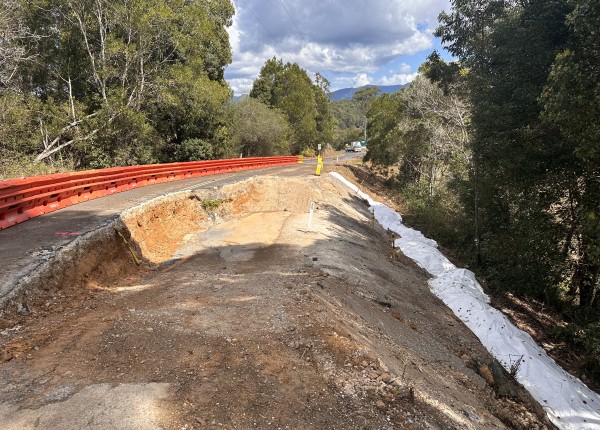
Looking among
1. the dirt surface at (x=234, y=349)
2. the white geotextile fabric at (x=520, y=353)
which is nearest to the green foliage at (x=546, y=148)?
the white geotextile fabric at (x=520, y=353)

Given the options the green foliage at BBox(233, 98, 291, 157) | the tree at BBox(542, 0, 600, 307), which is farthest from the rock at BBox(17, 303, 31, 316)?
the green foliage at BBox(233, 98, 291, 157)

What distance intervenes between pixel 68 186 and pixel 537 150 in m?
14.2

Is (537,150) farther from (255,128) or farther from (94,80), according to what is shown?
(255,128)

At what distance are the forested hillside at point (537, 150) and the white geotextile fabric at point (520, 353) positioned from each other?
1.51 meters

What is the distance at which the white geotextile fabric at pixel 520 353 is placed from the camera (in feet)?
22.0

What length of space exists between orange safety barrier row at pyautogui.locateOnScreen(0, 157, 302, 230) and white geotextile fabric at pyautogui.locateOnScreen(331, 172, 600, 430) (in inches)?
440

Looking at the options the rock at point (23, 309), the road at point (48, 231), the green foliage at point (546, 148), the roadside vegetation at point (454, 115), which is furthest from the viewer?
the roadside vegetation at point (454, 115)

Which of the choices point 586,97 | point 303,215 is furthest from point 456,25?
point 303,215

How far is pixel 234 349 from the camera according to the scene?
14.9ft

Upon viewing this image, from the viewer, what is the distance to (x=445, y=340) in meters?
7.84

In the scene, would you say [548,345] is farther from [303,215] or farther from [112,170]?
[112,170]

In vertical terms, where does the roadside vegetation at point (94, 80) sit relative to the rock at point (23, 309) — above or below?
above

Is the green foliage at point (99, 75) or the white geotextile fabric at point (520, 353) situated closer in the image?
the white geotextile fabric at point (520, 353)

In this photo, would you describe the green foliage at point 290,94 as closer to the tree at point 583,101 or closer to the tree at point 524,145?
the tree at point 524,145
